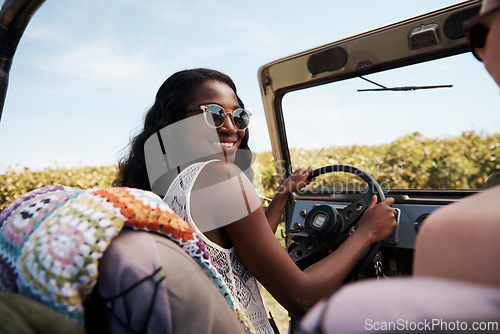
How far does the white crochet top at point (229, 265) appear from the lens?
1402mm

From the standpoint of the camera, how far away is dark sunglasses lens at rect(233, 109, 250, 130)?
1.86m

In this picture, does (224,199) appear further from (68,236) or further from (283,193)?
(283,193)

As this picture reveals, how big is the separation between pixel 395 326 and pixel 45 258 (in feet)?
2.06

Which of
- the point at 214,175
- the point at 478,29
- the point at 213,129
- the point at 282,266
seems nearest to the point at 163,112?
the point at 213,129

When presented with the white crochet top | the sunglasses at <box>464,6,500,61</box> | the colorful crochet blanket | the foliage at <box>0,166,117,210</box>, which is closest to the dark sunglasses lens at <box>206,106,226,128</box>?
the white crochet top

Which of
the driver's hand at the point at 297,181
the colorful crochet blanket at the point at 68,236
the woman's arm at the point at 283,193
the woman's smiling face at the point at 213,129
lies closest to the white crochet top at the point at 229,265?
the woman's smiling face at the point at 213,129

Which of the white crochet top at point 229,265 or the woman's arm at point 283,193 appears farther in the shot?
the woman's arm at point 283,193

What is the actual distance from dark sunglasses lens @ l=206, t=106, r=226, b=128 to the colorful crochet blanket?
2.79 feet

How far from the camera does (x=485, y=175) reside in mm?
2316

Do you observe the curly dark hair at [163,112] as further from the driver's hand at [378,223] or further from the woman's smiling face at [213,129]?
the driver's hand at [378,223]

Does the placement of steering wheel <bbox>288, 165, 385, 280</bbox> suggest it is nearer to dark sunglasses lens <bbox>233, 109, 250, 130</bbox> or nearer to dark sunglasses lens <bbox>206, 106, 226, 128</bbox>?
dark sunglasses lens <bbox>233, 109, 250, 130</bbox>

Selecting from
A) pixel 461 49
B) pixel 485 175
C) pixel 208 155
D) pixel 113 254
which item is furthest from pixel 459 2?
pixel 113 254

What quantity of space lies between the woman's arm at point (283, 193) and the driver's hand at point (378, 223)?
664mm

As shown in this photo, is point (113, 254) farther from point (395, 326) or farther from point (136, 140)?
point (136, 140)
